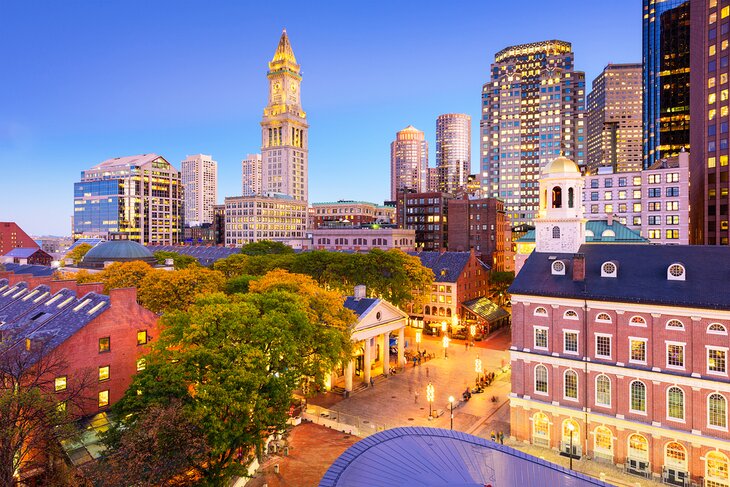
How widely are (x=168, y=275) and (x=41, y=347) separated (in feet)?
89.2

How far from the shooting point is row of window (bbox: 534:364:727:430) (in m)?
35.8

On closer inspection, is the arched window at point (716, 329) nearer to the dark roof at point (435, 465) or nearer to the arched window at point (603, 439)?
the arched window at point (603, 439)

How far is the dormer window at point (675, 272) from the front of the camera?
38.3 metres

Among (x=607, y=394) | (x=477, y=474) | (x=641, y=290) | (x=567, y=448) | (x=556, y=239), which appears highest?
(x=556, y=239)

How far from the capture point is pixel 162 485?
25.0 meters

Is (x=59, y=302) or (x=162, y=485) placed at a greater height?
(x=59, y=302)

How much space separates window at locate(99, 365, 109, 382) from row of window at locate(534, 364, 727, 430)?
128 ft

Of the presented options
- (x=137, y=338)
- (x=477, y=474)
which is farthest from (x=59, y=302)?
(x=477, y=474)

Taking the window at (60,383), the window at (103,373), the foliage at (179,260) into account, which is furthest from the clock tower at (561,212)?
the foliage at (179,260)

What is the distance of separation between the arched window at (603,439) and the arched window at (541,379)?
522 centimetres

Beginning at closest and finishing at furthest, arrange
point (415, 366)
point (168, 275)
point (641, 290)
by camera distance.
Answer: point (641, 290), point (168, 275), point (415, 366)

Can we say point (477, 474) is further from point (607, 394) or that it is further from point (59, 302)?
point (59, 302)

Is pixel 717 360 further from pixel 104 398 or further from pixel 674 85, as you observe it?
pixel 674 85

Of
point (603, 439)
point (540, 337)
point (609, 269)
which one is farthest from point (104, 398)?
point (609, 269)
